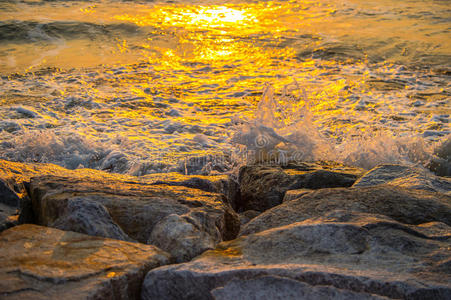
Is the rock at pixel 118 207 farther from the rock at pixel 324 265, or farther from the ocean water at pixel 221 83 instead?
the ocean water at pixel 221 83

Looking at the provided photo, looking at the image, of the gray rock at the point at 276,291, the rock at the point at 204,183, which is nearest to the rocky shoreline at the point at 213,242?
the gray rock at the point at 276,291

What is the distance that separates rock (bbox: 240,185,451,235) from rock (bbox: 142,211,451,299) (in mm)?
185

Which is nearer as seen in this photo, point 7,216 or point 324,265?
point 324,265

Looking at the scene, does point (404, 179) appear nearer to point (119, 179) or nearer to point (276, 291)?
point (276, 291)

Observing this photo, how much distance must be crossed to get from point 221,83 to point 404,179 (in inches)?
229

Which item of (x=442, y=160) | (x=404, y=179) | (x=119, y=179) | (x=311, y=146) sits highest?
(x=404, y=179)

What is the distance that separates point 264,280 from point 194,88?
6.99m

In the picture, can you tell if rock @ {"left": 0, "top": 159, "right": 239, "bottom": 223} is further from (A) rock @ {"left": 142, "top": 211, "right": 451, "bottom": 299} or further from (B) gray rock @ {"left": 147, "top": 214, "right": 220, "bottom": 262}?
(A) rock @ {"left": 142, "top": 211, "right": 451, "bottom": 299}

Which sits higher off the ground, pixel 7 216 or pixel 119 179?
pixel 7 216

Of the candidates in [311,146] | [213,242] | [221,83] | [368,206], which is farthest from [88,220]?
[221,83]

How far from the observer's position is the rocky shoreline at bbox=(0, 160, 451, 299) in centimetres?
192

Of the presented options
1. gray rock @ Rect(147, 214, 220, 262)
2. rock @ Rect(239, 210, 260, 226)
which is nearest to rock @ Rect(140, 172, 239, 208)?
rock @ Rect(239, 210, 260, 226)

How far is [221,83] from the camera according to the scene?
8.95m

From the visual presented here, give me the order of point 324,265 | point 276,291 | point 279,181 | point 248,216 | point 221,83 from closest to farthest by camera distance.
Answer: point 276,291 < point 324,265 < point 248,216 < point 279,181 < point 221,83
